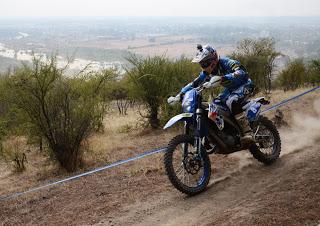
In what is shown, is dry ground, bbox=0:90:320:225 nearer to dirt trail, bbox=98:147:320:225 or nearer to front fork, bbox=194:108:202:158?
dirt trail, bbox=98:147:320:225

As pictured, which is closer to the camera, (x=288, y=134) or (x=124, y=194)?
(x=124, y=194)

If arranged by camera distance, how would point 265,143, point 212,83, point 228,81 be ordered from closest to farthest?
1. point 212,83
2. point 228,81
3. point 265,143

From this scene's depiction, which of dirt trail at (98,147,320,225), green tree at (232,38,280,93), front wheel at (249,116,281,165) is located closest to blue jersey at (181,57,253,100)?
front wheel at (249,116,281,165)

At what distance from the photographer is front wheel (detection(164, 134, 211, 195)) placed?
5.64 m

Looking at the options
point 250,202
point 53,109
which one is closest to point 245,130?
point 250,202

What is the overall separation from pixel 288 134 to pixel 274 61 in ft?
97.4

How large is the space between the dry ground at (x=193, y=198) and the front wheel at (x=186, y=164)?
0.57ft

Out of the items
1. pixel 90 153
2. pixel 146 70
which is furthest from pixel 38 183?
pixel 146 70

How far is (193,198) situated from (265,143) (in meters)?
1.87

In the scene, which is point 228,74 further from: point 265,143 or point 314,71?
point 314,71

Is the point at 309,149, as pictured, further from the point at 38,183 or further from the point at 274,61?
the point at 274,61

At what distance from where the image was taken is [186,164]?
578 centimetres

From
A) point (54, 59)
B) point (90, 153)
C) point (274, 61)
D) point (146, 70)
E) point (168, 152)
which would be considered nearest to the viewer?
point (168, 152)

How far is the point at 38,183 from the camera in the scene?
8.80m
